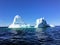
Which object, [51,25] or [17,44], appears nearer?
[17,44]

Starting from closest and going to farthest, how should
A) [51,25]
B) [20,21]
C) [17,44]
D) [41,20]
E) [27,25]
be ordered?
[17,44]
[41,20]
[20,21]
[27,25]
[51,25]

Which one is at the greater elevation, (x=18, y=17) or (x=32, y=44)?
(x=18, y=17)

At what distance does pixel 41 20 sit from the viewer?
8181cm

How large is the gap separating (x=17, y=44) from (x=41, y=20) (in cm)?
6765

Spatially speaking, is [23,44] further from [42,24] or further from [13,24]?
[13,24]

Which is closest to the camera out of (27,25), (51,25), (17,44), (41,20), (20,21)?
(17,44)

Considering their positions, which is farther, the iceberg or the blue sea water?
the iceberg

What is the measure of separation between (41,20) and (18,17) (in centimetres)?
1467

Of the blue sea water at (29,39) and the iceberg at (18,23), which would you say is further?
the iceberg at (18,23)

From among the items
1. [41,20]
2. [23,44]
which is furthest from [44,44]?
[41,20]

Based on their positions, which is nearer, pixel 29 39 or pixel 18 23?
pixel 29 39

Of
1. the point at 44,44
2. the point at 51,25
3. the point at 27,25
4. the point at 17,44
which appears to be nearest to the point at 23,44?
the point at 17,44

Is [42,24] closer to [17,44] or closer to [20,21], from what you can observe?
[20,21]

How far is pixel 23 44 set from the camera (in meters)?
14.8
